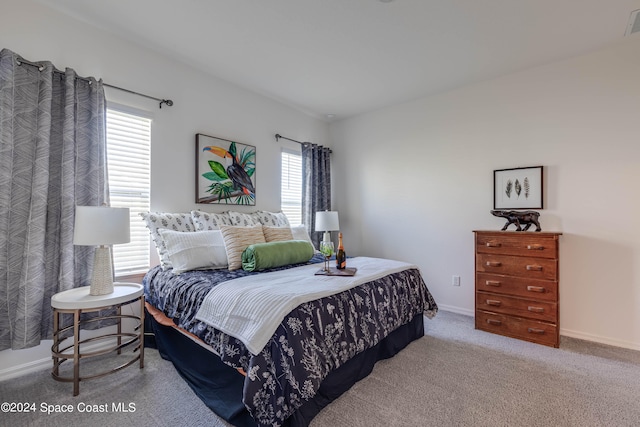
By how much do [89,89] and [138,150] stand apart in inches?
23.0

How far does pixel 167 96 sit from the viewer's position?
297 cm

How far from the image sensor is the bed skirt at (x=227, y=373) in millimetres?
1631

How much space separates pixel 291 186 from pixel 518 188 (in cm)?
281

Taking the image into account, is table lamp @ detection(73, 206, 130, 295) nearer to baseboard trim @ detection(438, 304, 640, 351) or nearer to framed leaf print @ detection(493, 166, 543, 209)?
framed leaf print @ detection(493, 166, 543, 209)

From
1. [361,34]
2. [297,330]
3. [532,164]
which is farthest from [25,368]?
[532,164]

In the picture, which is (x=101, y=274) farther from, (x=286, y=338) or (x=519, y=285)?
(x=519, y=285)

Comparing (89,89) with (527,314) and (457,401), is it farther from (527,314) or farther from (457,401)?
(527,314)

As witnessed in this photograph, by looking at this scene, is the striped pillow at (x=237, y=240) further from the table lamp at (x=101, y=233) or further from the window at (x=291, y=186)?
the window at (x=291, y=186)

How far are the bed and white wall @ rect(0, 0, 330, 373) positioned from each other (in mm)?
992

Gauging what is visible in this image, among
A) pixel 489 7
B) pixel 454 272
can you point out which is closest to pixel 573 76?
pixel 489 7

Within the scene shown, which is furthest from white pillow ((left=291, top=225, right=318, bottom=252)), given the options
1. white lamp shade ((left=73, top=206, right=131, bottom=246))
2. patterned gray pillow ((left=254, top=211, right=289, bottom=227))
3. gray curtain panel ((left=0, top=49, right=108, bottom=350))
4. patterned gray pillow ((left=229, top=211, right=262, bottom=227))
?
gray curtain panel ((left=0, top=49, right=108, bottom=350))

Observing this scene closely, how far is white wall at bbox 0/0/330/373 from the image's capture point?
7.22 feet

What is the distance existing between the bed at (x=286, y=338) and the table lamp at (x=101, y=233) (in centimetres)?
39

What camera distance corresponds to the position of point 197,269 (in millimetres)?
2443
